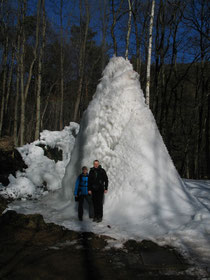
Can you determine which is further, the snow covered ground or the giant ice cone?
the giant ice cone

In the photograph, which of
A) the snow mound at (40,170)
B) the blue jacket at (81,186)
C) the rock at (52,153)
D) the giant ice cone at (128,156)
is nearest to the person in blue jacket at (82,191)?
the blue jacket at (81,186)

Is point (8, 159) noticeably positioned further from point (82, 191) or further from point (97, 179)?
point (97, 179)

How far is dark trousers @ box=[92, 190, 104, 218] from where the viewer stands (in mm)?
5626

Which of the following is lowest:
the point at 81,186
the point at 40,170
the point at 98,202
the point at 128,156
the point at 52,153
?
the point at 98,202

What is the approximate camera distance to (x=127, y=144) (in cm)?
661

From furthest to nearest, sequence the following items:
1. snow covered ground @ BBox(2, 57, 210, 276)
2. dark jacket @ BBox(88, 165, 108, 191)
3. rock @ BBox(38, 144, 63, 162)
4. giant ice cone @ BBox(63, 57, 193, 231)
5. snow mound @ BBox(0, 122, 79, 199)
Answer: rock @ BBox(38, 144, 63, 162)
snow mound @ BBox(0, 122, 79, 199)
dark jacket @ BBox(88, 165, 108, 191)
giant ice cone @ BBox(63, 57, 193, 231)
snow covered ground @ BBox(2, 57, 210, 276)

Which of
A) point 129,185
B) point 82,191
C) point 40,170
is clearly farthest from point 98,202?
point 40,170

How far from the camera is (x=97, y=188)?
571 cm

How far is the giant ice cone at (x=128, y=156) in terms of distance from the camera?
5.61 metres

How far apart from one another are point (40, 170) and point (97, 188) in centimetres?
454

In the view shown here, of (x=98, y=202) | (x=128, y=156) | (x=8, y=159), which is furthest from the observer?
(x=8, y=159)

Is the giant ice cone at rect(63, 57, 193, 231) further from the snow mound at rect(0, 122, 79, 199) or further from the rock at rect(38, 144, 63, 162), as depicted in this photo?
the rock at rect(38, 144, 63, 162)

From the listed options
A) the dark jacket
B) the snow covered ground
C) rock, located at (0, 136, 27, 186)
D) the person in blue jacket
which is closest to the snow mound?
the snow covered ground

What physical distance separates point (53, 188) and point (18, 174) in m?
1.36
